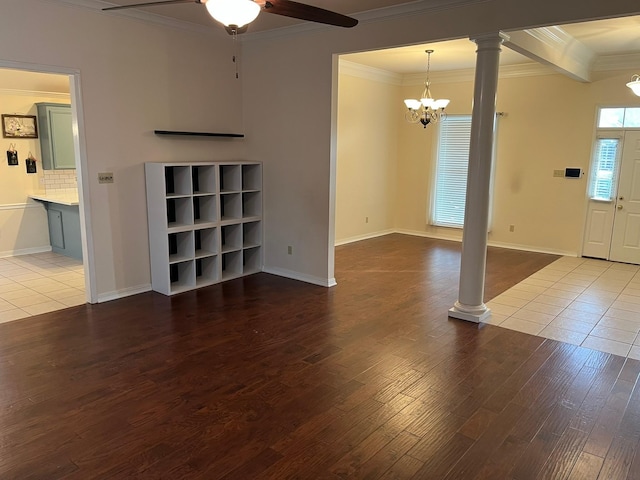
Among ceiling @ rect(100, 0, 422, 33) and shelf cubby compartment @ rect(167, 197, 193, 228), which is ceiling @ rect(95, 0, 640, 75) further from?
shelf cubby compartment @ rect(167, 197, 193, 228)

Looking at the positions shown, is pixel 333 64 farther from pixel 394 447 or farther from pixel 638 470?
pixel 638 470

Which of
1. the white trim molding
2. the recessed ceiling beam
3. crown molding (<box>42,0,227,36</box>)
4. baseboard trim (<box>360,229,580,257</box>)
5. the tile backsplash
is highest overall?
crown molding (<box>42,0,227,36</box>)

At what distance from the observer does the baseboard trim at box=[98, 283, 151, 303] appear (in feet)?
15.9

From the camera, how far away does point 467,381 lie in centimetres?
329

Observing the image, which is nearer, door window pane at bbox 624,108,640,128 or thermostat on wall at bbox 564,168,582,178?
door window pane at bbox 624,108,640,128

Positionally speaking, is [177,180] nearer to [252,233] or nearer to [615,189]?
[252,233]

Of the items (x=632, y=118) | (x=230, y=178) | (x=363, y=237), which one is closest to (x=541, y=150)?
(x=632, y=118)

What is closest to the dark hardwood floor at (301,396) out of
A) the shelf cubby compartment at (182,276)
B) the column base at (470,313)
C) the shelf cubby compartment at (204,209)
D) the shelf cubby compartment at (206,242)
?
the column base at (470,313)

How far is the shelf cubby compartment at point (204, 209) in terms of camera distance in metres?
5.42

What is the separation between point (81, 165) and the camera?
4.54 metres

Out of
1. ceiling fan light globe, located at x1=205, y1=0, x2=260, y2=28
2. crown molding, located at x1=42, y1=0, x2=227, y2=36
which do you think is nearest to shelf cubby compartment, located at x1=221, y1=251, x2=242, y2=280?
crown molding, located at x1=42, y1=0, x2=227, y2=36

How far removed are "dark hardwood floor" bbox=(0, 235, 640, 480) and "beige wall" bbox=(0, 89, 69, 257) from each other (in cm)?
300

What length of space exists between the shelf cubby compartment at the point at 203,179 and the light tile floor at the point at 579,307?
3.29 m

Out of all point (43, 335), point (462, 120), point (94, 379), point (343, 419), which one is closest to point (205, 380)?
point (94, 379)
